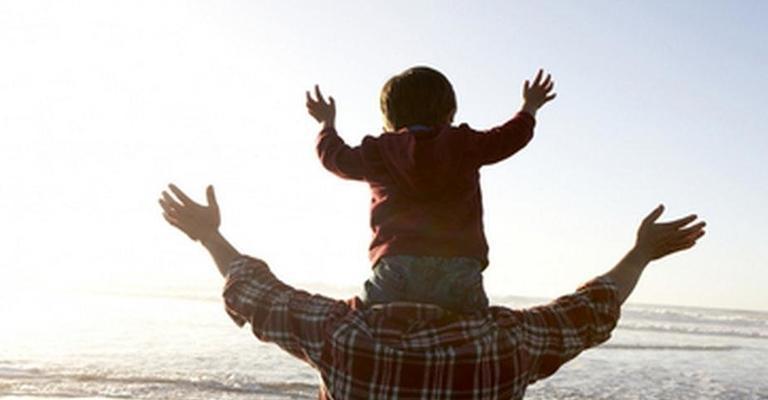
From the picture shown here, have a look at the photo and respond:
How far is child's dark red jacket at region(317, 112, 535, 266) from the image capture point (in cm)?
209

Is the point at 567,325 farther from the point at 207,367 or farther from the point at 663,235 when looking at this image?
the point at 207,367

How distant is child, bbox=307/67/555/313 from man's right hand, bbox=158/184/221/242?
34cm

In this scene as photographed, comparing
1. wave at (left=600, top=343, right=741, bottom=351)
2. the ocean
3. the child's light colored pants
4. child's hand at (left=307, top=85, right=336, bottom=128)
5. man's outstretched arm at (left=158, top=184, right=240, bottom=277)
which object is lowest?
wave at (left=600, top=343, right=741, bottom=351)

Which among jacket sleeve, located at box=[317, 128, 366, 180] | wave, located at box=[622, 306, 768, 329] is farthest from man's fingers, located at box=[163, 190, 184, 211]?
wave, located at box=[622, 306, 768, 329]

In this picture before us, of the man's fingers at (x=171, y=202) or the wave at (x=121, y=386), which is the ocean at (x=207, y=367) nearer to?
the wave at (x=121, y=386)

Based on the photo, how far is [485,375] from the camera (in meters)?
1.88

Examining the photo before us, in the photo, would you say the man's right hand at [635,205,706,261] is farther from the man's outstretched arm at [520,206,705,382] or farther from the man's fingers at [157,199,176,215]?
the man's fingers at [157,199,176,215]

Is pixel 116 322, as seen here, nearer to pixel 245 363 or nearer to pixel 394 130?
pixel 245 363

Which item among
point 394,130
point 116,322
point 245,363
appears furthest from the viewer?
point 116,322

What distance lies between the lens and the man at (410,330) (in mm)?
1854

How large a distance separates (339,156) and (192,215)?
0.41 metres

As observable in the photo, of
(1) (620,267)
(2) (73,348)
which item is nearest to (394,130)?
(1) (620,267)

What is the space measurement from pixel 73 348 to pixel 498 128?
31.7 ft

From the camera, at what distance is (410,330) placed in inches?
75.0
